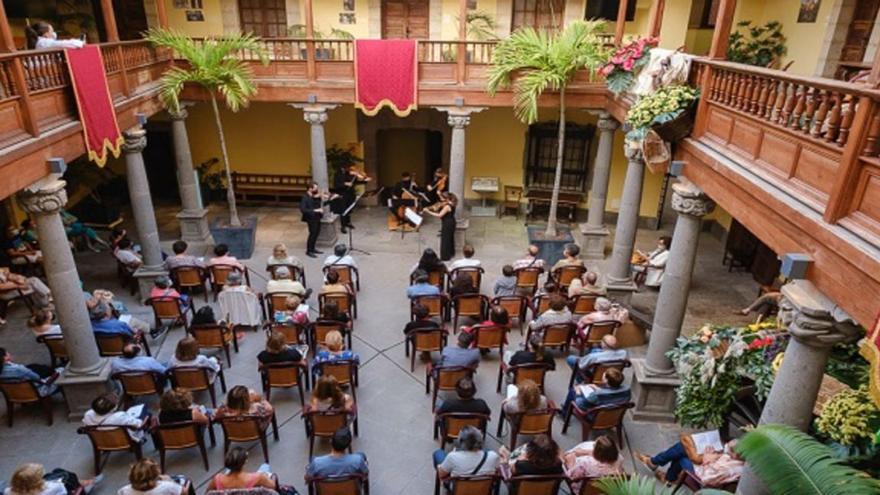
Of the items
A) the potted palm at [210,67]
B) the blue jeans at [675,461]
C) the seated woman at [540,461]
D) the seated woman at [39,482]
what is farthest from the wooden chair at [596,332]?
the potted palm at [210,67]

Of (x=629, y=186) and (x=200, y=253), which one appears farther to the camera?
(x=200, y=253)

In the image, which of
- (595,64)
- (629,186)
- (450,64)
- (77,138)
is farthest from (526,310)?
(77,138)

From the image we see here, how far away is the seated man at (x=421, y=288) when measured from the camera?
8.95 metres

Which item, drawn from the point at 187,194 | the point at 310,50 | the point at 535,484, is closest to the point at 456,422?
the point at 535,484

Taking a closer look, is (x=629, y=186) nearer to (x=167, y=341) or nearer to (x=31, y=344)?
(x=167, y=341)

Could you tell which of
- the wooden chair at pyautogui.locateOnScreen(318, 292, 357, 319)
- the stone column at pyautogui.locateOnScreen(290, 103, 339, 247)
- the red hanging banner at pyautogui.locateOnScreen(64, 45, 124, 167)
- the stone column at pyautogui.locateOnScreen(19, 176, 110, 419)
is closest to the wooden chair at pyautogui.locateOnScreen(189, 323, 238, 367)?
the stone column at pyautogui.locateOnScreen(19, 176, 110, 419)

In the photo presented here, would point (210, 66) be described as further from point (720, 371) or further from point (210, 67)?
point (720, 371)

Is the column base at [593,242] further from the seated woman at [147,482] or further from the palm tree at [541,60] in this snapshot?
the seated woman at [147,482]

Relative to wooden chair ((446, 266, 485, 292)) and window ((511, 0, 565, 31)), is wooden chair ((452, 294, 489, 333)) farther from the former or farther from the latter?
window ((511, 0, 565, 31))

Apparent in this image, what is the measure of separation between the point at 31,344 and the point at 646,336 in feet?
33.6

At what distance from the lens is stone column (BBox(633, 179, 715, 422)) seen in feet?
21.3

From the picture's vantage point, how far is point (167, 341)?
29.7 ft

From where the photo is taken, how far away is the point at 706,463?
5.62 m

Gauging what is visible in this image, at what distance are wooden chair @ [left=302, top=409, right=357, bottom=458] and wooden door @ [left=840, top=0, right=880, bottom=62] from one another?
9.43m
